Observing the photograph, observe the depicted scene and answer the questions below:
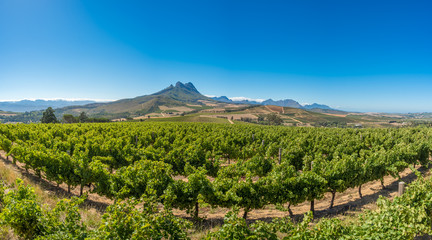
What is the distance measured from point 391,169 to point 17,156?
1049 inches

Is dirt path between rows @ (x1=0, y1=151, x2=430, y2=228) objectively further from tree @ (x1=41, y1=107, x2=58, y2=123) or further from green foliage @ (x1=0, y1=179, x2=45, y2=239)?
tree @ (x1=41, y1=107, x2=58, y2=123)

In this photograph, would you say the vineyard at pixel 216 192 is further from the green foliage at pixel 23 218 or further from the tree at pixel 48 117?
the tree at pixel 48 117

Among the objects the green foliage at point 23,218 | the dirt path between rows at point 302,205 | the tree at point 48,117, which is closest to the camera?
the green foliage at point 23,218

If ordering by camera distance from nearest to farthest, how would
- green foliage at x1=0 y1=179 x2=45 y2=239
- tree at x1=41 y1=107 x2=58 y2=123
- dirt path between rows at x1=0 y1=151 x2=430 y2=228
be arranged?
1. green foliage at x1=0 y1=179 x2=45 y2=239
2. dirt path between rows at x1=0 y1=151 x2=430 y2=228
3. tree at x1=41 y1=107 x2=58 y2=123

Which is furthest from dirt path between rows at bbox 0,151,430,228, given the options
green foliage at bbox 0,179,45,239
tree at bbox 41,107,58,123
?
tree at bbox 41,107,58,123

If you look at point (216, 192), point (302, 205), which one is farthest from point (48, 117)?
point (302, 205)

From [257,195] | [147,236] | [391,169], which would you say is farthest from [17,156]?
[391,169]

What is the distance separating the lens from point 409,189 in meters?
7.22

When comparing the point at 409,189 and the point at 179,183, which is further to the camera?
the point at 179,183

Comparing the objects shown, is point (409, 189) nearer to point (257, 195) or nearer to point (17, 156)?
point (257, 195)

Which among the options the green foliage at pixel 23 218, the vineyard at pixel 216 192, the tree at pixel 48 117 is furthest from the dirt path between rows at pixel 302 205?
the tree at pixel 48 117

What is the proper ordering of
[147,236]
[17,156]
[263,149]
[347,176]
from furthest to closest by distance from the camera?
[263,149] < [17,156] < [347,176] < [147,236]

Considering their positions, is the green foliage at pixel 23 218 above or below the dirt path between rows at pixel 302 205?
above

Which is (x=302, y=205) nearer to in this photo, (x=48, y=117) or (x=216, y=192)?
(x=216, y=192)
